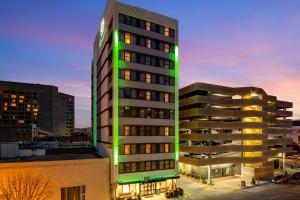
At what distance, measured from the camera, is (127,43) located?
4384 centimetres

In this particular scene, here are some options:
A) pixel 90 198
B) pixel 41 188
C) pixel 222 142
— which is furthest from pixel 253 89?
pixel 41 188

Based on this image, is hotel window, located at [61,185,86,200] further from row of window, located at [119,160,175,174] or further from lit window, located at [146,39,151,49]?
lit window, located at [146,39,151,49]

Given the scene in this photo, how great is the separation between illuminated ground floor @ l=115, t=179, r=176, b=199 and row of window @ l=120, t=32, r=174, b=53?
25.0 m

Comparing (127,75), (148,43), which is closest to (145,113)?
(127,75)

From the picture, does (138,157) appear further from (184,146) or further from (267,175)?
(267,175)

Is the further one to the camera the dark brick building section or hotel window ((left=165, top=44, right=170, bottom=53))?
the dark brick building section

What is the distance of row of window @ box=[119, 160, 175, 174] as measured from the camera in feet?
138

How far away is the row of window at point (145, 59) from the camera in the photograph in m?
43.8

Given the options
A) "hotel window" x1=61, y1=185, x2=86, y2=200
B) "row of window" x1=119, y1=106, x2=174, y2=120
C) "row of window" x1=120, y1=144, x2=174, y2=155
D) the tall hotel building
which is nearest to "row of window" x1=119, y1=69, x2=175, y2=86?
the tall hotel building

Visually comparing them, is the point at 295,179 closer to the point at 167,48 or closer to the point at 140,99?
the point at 140,99

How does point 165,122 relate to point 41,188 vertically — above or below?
above

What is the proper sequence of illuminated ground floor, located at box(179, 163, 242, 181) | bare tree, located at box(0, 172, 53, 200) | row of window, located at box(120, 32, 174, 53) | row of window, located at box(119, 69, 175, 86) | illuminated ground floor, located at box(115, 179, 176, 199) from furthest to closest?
1. illuminated ground floor, located at box(179, 163, 242, 181)
2. row of window, located at box(120, 32, 174, 53)
3. row of window, located at box(119, 69, 175, 86)
4. illuminated ground floor, located at box(115, 179, 176, 199)
5. bare tree, located at box(0, 172, 53, 200)

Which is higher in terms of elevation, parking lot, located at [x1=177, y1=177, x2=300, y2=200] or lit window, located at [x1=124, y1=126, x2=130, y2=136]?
lit window, located at [x1=124, y1=126, x2=130, y2=136]

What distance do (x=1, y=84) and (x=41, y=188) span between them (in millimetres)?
171147
